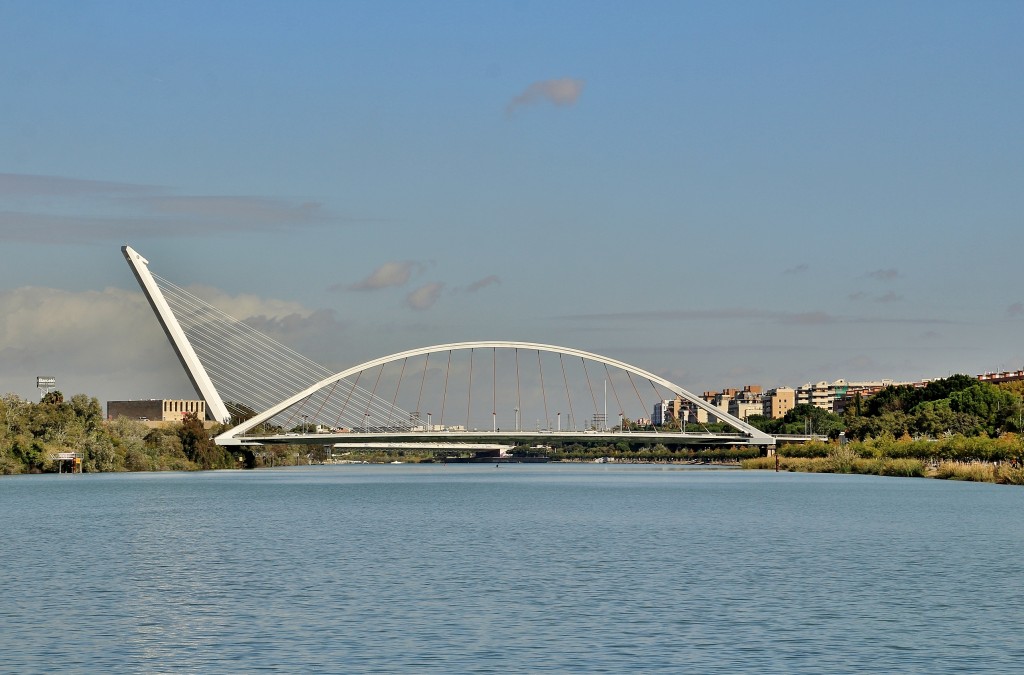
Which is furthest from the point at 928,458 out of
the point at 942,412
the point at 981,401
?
the point at 981,401

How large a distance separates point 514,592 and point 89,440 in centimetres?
10960

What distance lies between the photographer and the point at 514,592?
31.0m

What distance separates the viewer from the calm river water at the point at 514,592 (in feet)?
73.8

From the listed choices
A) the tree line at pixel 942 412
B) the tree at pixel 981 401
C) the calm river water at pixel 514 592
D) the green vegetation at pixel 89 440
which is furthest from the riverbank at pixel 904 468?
the green vegetation at pixel 89 440

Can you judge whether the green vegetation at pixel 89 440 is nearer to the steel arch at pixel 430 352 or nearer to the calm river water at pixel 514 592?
the steel arch at pixel 430 352

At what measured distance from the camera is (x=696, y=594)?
30.5 meters

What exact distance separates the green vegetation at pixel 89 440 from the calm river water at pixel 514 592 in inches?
2625

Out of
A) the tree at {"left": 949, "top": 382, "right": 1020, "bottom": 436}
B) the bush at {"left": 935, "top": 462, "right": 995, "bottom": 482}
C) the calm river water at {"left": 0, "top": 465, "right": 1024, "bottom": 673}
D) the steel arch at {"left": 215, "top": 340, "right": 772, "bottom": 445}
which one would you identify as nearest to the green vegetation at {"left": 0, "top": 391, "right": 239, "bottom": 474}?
the steel arch at {"left": 215, "top": 340, "right": 772, "bottom": 445}

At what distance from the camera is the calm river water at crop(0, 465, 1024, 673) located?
22.5 m

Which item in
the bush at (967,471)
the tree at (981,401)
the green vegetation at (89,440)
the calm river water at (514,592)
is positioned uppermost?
the tree at (981,401)

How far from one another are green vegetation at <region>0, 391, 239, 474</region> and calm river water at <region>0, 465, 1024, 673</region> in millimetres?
66675

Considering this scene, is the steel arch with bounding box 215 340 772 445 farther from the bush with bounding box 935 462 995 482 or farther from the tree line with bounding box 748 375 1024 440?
the bush with bounding box 935 462 995 482

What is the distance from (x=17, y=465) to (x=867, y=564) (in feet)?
337

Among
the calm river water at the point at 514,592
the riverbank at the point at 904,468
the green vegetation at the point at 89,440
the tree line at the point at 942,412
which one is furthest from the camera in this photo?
the tree line at the point at 942,412
